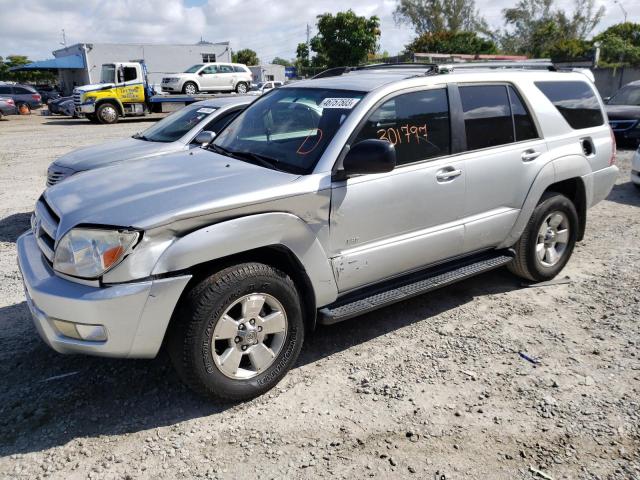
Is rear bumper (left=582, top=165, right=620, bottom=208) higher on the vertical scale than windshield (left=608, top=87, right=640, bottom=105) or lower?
lower

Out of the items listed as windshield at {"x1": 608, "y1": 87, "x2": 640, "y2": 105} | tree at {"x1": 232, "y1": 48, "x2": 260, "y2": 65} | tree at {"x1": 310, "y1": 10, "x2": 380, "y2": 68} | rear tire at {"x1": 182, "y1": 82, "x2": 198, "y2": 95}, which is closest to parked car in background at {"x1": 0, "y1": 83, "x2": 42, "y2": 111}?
rear tire at {"x1": 182, "y1": 82, "x2": 198, "y2": 95}

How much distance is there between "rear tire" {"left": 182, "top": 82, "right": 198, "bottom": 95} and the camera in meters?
25.1

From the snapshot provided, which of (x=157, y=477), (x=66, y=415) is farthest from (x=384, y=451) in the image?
(x=66, y=415)

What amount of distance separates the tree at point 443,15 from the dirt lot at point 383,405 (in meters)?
53.7

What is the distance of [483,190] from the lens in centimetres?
402

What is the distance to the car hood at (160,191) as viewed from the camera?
277 cm

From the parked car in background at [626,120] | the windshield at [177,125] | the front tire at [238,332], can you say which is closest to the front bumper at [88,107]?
the windshield at [177,125]

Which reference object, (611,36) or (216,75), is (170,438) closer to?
(216,75)

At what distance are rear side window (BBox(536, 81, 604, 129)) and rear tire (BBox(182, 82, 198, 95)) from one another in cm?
2243

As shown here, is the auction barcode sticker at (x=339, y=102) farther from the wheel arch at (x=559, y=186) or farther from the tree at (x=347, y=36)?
the tree at (x=347, y=36)

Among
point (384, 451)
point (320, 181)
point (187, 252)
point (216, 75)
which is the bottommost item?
point (384, 451)

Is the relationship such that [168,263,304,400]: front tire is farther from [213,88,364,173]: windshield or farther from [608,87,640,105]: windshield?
[608,87,640,105]: windshield

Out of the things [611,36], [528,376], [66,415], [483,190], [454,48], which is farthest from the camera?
[454,48]

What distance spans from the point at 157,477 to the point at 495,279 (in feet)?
11.5
